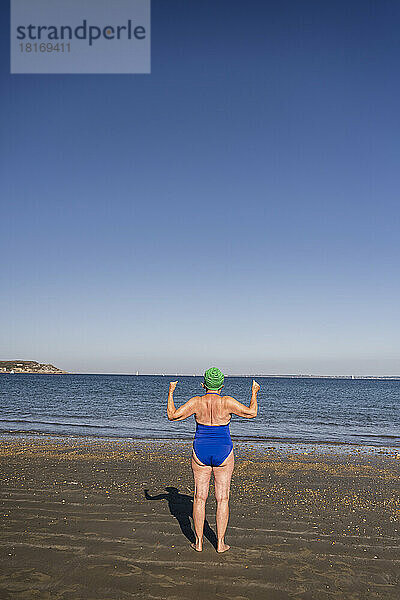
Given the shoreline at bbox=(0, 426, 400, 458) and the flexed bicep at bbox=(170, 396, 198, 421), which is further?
the shoreline at bbox=(0, 426, 400, 458)

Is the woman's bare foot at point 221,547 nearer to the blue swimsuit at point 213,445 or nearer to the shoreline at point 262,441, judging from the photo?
the blue swimsuit at point 213,445

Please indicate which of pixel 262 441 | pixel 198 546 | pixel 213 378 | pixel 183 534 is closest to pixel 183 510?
pixel 183 534

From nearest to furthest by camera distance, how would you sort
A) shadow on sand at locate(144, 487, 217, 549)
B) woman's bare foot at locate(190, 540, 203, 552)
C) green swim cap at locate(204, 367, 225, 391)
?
green swim cap at locate(204, 367, 225, 391)
woman's bare foot at locate(190, 540, 203, 552)
shadow on sand at locate(144, 487, 217, 549)

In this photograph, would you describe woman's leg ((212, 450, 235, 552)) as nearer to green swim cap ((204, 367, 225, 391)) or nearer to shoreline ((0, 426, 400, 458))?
green swim cap ((204, 367, 225, 391))

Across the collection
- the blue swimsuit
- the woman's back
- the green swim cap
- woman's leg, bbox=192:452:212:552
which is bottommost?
woman's leg, bbox=192:452:212:552

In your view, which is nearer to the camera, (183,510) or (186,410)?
(186,410)

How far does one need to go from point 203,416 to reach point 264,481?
5.91 m

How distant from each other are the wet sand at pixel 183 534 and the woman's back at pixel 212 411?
1763mm

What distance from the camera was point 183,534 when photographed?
6.81 meters

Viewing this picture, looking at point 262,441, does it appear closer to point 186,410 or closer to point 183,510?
point 183,510

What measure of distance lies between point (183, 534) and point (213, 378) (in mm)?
2693

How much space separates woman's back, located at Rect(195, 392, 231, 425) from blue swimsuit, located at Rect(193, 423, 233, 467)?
0.23 feet

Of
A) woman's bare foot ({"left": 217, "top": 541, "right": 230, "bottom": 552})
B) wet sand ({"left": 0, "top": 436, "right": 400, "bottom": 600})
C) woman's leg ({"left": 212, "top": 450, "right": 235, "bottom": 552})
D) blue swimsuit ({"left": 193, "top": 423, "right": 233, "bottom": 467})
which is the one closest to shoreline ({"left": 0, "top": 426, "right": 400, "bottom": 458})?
wet sand ({"left": 0, "top": 436, "right": 400, "bottom": 600})

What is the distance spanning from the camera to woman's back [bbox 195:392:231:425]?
5797 millimetres
